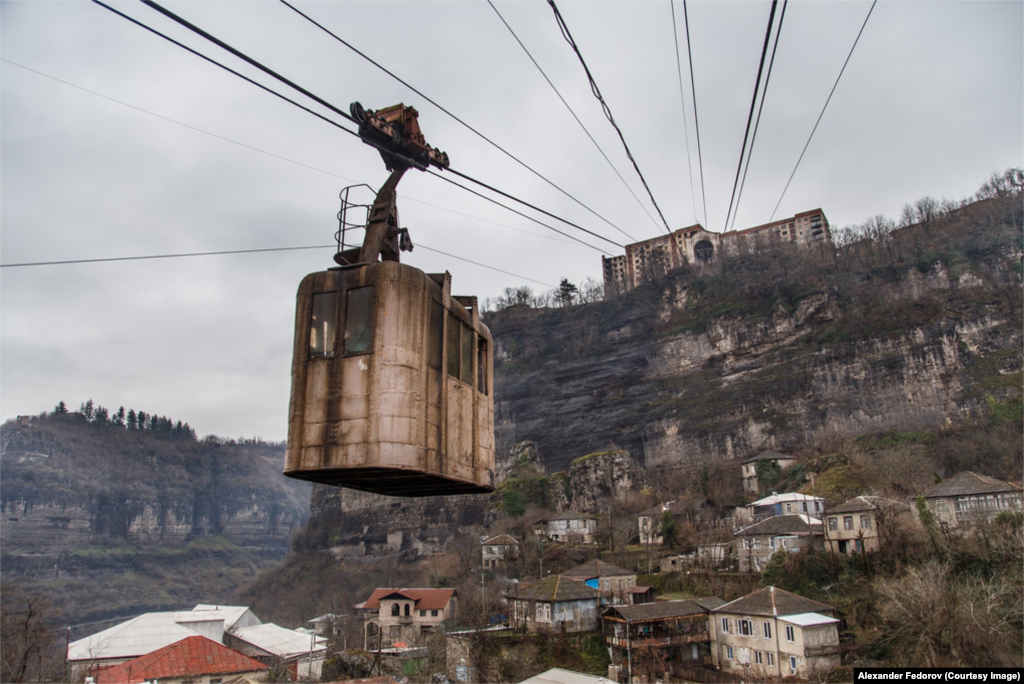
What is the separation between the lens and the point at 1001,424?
58.2 m

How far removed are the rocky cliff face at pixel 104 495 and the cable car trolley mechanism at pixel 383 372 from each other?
566 ft

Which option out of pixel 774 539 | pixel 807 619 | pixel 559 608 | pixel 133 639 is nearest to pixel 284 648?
pixel 133 639

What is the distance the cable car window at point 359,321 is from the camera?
6680 mm

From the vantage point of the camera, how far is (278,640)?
172 feet

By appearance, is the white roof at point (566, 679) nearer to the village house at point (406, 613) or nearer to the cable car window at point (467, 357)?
the cable car window at point (467, 357)

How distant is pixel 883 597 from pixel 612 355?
6794 cm

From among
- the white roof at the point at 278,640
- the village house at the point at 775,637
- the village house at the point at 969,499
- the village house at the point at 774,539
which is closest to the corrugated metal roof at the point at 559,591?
the village house at the point at 775,637

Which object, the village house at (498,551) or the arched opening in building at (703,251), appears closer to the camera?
the village house at (498,551)

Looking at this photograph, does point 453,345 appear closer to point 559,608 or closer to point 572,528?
point 559,608

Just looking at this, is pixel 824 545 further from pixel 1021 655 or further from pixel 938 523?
pixel 1021 655

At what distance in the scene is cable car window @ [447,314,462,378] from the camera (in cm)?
761

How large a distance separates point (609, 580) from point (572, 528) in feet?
69.5

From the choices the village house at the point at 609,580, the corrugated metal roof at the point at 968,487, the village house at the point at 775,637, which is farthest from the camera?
the village house at the point at 609,580

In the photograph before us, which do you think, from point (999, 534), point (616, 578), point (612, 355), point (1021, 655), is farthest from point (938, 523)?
point (612, 355)
